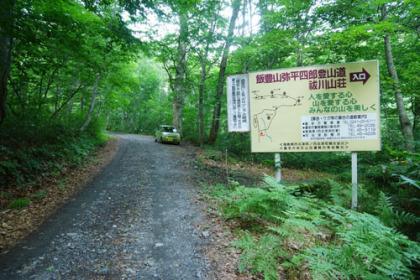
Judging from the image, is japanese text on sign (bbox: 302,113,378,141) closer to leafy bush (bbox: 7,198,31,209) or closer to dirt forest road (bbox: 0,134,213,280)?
dirt forest road (bbox: 0,134,213,280)

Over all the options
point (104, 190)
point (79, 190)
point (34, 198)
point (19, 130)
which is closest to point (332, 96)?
point (104, 190)

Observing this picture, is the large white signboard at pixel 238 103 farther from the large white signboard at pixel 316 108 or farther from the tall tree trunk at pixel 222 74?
the tall tree trunk at pixel 222 74

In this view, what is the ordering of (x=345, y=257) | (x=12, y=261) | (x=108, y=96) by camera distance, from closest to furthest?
(x=345, y=257), (x=12, y=261), (x=108, y=96)

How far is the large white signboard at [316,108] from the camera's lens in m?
5.02

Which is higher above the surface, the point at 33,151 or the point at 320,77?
the point at 320,77

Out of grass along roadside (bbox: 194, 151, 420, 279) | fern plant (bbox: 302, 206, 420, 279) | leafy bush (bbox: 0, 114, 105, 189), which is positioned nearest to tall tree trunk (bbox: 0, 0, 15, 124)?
leafy bush (bbox: 0, 114, 105, 189)

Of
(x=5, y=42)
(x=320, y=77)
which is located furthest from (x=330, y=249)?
(x=5, y=42)

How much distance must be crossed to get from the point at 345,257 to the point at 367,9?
9.24 metres

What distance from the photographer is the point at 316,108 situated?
5336mm

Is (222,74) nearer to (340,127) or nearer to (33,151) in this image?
(340,127)

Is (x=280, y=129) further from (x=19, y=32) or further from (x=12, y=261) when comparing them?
(x=19, y=32)

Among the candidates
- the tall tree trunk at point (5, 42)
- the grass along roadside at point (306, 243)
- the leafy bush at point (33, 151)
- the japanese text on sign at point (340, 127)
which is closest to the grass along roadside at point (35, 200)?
the leafy bush at point (33, 151)

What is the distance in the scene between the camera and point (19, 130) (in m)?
7.11

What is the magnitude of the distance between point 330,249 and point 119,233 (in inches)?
143
